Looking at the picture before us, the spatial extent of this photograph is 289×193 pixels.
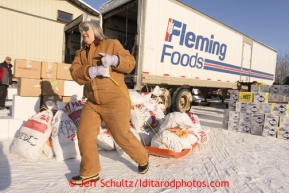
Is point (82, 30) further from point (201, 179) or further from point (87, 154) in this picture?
point (201, 179)

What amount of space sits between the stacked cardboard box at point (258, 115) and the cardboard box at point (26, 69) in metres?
4.22

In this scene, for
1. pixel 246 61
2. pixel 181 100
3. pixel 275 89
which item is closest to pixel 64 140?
pixel 181 100

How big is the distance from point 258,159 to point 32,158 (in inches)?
117

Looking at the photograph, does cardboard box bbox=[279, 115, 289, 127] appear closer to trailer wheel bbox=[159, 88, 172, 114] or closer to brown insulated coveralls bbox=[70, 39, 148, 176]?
trailer wheel bbox=[159, 88, 172, 114]

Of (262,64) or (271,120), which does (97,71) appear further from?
(262,64)

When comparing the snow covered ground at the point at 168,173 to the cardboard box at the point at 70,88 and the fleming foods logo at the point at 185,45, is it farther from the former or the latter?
the fleming foods logo at the point at 185,45

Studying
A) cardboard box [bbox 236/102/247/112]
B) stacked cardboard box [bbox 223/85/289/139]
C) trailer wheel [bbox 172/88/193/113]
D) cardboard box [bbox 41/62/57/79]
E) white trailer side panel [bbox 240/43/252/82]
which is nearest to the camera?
cardboard box [bbox 41/62/57/79]

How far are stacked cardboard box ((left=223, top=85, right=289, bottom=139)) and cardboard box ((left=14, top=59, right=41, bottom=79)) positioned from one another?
4220 mm

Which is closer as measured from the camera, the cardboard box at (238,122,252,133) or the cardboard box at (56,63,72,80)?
the cardboard box at (56,63,72,80)

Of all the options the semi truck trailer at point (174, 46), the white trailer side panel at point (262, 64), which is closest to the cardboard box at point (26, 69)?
the semi truck trailer at point (174, 46)

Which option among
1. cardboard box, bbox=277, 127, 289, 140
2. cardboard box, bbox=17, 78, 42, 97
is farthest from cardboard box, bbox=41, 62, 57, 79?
cardboard box, bbox=277, 127, 289, 140

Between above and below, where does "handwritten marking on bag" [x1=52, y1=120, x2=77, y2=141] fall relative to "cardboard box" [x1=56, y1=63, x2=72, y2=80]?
below

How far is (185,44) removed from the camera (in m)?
5.91

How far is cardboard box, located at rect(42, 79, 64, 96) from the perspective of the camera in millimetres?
3993
